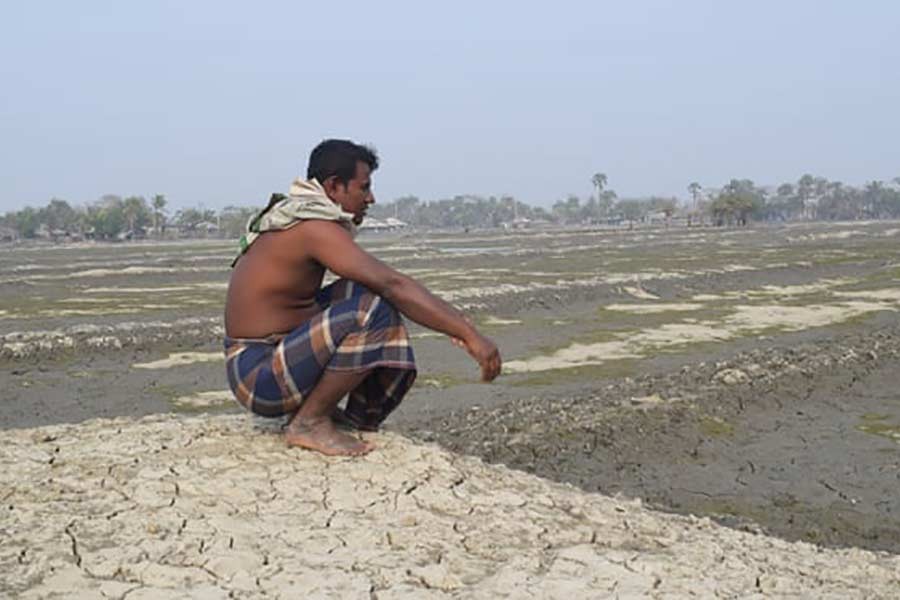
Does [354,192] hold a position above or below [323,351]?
above

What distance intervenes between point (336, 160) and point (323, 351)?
0.87m

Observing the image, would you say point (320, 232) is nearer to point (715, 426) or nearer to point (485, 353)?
point (485, 353)

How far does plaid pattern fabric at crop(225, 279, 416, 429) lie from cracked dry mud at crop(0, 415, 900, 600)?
0.36 metres

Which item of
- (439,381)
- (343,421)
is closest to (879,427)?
(439,381)

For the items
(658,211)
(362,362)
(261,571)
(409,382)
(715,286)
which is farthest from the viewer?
(658,211)

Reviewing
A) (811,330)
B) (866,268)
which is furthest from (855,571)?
(866,268)

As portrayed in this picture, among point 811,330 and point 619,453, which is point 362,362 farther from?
point 811,330

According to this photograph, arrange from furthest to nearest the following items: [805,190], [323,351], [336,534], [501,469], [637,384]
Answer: [805,190] < [637,384] < [501,469] < [323,351] < [336,534]

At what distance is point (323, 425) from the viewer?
437 centimetres

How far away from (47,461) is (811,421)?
7.36m

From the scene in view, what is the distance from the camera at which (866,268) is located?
3047cm

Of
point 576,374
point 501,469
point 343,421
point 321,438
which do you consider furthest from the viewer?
point 576,374

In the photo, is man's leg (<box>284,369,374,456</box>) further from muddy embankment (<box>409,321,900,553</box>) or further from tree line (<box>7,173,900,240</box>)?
tree line (<box>7,173,900,240</box>)

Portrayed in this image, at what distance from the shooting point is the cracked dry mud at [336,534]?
3.38 m
